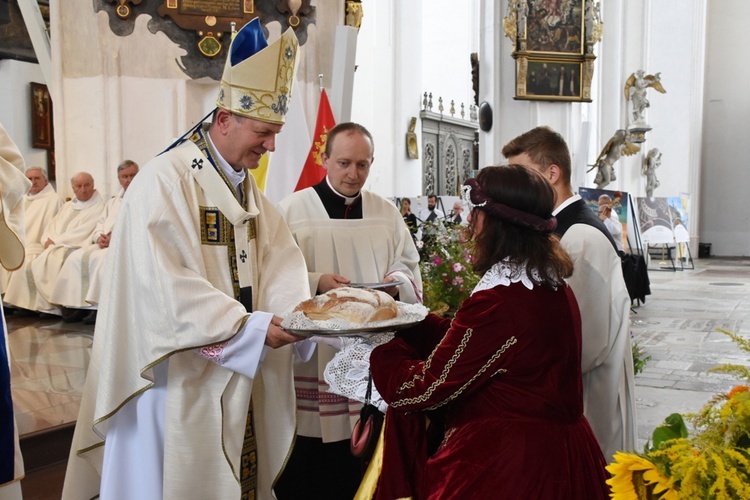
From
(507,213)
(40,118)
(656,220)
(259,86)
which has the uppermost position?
(40,118)

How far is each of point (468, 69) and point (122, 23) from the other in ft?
45.7

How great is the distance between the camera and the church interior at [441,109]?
6016mm

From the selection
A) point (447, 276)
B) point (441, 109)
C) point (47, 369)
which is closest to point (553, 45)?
point (441, 109)

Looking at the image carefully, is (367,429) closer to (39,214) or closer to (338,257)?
(338,257)

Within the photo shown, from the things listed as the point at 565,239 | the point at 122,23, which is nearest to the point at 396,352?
the point at 565,239

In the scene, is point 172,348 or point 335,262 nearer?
point 172,348

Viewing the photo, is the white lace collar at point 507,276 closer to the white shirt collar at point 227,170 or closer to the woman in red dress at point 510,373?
the woman in red dress at point 510,373

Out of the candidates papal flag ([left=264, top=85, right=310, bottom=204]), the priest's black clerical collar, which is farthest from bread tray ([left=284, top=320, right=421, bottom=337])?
papal flag ([left=264, top=85, right=310, bottom=204])

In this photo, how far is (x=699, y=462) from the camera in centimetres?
110

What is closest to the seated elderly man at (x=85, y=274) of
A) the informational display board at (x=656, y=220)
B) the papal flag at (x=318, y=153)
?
the papal flag at (x=318, y=153)

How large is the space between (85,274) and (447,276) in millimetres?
4016

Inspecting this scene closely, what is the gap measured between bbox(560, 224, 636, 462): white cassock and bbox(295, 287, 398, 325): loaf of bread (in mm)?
734

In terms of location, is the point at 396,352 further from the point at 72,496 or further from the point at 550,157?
the point at 72,496

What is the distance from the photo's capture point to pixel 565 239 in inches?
107
